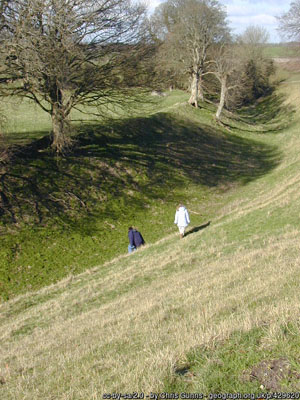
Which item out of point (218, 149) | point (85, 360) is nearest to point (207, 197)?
point (218, 149)

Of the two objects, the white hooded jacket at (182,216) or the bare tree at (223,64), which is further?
the bare tree at (223,64)

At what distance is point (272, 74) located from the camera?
64.8m

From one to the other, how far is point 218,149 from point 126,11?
14.7 meters

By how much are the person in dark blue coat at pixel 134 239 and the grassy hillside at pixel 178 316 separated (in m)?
0.44

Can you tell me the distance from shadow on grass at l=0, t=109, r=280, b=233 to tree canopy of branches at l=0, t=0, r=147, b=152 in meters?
2.21

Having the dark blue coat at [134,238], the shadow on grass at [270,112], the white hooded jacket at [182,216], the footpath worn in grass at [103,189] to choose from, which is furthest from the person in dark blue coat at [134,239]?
the shadow on grass at [270,112]

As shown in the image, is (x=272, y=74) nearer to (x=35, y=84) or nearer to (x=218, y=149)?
(x=218, y=149)

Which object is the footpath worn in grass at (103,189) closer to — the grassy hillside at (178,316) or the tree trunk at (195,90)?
the grassy hillside at (178,316)

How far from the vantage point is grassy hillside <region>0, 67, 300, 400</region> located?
14.3 ft

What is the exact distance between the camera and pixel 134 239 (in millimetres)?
16500

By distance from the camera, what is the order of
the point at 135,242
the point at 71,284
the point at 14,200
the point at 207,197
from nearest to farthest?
the point at 71,284, the point at 135,242, the point at 14,200, the point at 207,197

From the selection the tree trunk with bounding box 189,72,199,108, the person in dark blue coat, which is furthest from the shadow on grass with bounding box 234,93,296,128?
the person in dark blue coat

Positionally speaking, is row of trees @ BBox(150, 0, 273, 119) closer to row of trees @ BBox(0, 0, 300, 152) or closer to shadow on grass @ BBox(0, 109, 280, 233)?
shadow on grass @ BBox(0, 109, 280, 233)

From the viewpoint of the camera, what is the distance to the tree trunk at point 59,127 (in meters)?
21.3
